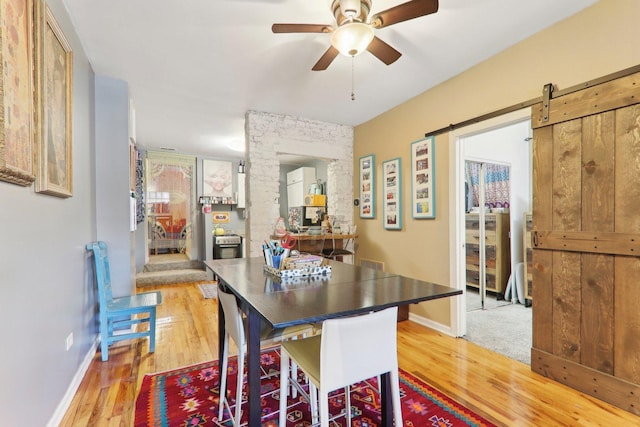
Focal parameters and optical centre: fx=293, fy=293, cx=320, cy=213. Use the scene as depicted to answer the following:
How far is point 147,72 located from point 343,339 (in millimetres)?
3153

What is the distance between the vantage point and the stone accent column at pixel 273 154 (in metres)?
3.98

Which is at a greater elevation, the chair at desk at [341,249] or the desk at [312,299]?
the desk at [312,299]

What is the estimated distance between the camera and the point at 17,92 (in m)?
1.30

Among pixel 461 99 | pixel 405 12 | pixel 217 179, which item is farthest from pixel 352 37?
pixel 217 179

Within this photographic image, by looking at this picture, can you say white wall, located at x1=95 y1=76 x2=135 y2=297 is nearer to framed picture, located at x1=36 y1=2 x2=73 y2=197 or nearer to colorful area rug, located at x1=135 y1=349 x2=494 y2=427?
framed picture, located at x1=36 y1=2 x2=73 y2=197

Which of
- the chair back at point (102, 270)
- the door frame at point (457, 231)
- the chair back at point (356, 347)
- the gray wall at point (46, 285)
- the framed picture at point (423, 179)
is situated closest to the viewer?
the chair back at point (356, 347)

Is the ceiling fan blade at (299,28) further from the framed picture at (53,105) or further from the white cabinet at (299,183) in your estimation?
the white cabinet at (299,183)

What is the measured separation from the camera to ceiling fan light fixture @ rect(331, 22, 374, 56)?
178 centimetres

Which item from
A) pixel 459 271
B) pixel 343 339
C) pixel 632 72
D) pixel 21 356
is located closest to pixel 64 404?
pixel 21 356

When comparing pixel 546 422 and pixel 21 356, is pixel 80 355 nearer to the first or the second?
pixel 21 356

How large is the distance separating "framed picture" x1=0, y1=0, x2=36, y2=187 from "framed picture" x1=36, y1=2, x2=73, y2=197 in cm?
10

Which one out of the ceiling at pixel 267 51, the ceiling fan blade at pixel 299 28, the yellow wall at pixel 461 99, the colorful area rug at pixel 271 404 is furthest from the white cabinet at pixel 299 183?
the ceiling fan blade at pixel 299 28

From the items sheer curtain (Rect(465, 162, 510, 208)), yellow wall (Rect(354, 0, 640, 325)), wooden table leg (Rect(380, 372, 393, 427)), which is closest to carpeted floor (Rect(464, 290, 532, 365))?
yellow wall (Rect(354, 0, 640, 325))

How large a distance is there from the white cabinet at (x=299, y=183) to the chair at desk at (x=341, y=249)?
2.24 m
